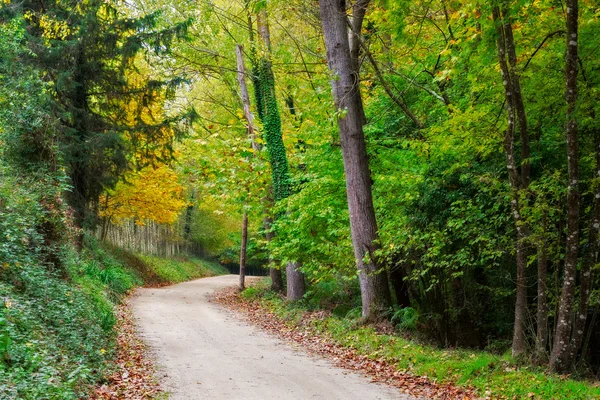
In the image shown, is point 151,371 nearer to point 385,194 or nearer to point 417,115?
point 385,194

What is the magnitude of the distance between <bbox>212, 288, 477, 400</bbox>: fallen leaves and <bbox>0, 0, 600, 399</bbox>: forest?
92cm

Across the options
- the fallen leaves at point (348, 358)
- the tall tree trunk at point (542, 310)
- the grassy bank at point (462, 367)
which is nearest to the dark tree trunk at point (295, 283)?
the fallen leaves at point (348, 358)

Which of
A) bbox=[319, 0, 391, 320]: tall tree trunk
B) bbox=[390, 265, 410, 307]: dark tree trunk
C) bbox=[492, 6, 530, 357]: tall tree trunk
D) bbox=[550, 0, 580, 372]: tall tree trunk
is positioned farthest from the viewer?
bbox=[390, 265, 410, 307]: dark tree trunk

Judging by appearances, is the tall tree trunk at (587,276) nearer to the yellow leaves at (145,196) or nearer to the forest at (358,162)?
the forest at (358,162)

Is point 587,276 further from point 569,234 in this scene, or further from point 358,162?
point 358,162

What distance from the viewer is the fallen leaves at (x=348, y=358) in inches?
288

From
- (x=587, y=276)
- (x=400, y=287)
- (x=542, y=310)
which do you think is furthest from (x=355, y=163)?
(x=587, y=276)

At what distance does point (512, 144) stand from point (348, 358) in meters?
4.79

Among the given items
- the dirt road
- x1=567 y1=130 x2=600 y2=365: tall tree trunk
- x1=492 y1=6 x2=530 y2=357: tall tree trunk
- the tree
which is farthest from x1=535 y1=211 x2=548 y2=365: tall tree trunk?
the tree

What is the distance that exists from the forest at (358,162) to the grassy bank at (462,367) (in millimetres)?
196

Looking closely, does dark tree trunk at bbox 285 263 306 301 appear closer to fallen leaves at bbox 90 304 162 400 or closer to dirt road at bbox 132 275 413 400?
dirt road at bbox 132 275 413 400

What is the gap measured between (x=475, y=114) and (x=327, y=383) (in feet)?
15.7

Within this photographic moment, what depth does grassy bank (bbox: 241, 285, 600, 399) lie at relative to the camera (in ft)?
21.4

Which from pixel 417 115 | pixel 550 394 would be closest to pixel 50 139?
pixel 417 115
